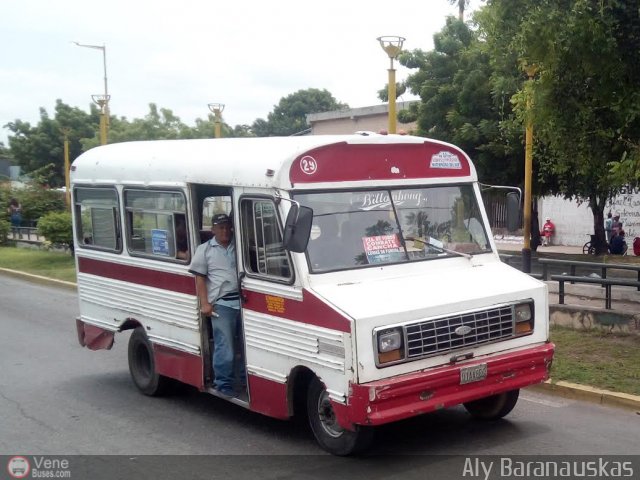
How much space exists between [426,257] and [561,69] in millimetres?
4134

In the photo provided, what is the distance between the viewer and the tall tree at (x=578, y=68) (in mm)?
8898

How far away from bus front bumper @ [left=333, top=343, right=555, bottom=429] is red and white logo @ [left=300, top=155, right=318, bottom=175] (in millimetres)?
1754

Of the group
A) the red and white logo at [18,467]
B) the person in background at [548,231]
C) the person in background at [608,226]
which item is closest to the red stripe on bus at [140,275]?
the red and white logo at [18,467]

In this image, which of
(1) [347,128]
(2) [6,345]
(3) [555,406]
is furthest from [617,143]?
(1) [347,128]

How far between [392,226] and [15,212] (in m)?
25.7

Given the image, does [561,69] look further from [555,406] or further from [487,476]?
[487,476]

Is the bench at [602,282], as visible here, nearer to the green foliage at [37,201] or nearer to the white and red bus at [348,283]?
the white and red bus at [348,283]

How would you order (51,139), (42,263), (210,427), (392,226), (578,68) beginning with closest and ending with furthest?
(392,226) < (210,427) < (578,68) < (42,263) < (51,139)

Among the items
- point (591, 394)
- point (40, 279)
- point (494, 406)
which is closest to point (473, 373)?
point (494, 406)

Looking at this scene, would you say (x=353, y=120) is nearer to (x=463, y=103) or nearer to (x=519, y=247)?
(x=519, y=247)

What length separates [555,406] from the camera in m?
7.99

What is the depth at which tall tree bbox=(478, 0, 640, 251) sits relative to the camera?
8.90 m

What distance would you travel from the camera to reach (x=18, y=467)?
21.8 ft

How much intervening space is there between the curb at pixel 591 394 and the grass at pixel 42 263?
13.1 metres
